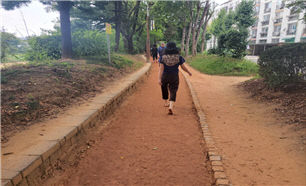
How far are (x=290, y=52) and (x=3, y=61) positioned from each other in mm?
8704

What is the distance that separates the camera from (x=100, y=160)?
2.94m

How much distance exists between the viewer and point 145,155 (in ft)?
10.1

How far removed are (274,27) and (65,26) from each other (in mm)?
40391

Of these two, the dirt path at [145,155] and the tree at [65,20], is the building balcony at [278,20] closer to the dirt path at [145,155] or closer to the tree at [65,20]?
the tree at [65,20]

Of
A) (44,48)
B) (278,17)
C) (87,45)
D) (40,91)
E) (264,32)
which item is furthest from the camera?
(264,32)

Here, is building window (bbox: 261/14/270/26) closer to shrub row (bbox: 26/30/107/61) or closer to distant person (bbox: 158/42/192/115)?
shrub row (bbox: 26/30/107/61)

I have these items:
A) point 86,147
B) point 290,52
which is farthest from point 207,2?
point 86,147

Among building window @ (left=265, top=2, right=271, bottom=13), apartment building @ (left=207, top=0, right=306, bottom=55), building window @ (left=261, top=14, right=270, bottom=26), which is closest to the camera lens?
apartment building @ (left=207, top=0, right=306, bottom=55)

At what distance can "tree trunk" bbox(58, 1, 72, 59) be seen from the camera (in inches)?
339

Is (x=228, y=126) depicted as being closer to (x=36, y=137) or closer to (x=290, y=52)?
(x=290, y=52)

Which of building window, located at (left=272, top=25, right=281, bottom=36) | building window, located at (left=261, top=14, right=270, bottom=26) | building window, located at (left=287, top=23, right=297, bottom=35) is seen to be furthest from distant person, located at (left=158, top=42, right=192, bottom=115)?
building window, located at (left=261, top=14, right=270, bottom=26)

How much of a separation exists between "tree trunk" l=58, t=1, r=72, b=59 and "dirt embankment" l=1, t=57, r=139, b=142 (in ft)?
8.73

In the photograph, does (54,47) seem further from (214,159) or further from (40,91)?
(214,159)

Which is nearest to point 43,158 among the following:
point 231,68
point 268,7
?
point 231,68
